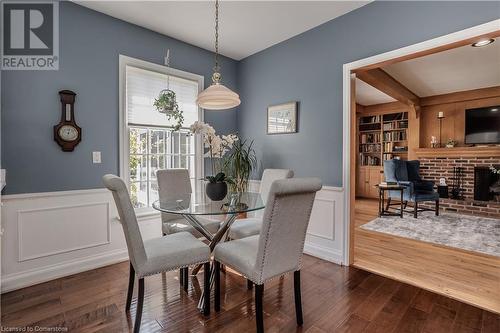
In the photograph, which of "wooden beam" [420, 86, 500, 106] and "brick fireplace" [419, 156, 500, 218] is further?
"wooden beam" [420, 86, 500, 106]

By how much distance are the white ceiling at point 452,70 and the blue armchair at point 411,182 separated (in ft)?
5.25

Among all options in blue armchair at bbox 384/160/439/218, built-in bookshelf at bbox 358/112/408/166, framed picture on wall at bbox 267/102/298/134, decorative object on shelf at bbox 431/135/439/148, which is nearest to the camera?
framed picture on wall at bbox 267/102/298/134

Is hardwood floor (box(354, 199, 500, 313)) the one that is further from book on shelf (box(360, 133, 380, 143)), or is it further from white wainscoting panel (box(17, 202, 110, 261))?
book on shelf (box(360, 133, 380, 143))

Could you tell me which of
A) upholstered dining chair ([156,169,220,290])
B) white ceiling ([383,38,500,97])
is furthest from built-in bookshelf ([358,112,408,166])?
upholstered dining chair ([156,169,220,290])

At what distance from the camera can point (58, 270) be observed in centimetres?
250

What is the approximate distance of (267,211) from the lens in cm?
151

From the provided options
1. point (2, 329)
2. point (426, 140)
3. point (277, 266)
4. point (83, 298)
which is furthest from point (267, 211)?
point (426, 140)

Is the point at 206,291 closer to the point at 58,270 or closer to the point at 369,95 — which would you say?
the point at 58,270

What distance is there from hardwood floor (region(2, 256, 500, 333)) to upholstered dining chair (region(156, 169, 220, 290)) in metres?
0.47

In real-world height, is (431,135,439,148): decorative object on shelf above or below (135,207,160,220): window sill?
above

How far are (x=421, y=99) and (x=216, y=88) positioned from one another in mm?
6034

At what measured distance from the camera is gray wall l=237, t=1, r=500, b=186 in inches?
86.5
